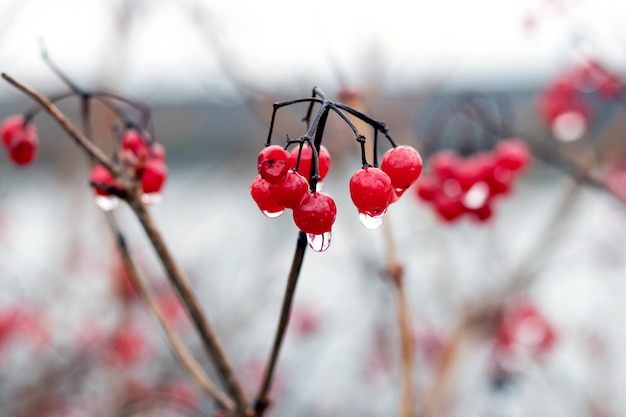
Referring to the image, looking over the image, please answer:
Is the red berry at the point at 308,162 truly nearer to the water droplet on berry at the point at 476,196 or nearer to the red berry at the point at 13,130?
the red berry at the point at 13,130

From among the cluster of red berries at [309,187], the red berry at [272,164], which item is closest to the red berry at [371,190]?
the cluster of red berries at [309,187]

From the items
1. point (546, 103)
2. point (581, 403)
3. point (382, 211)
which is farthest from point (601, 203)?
point (382, 211)

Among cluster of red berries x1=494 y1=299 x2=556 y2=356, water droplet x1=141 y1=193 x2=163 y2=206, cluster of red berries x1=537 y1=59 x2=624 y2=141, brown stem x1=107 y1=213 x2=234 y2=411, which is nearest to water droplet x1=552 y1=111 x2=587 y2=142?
cluster of red berries x1=537 y1=59 x2=624 y2=141

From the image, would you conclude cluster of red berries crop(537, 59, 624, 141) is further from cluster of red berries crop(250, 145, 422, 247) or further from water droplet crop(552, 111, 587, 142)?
cluster of red berries crop(250, 145, 422, 247)

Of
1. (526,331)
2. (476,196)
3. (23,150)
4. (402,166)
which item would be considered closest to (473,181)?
(476,196)

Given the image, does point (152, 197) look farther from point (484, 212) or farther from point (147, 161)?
point (484, 212)

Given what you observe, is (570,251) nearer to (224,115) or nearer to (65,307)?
(224,115)
